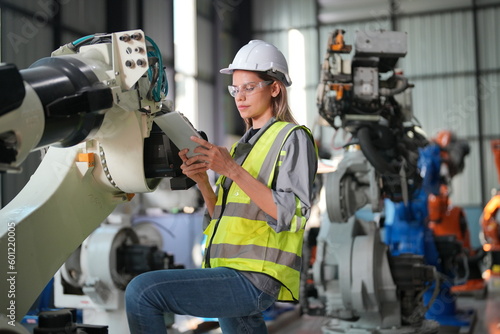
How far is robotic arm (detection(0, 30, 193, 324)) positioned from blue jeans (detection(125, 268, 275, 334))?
1.14 feet

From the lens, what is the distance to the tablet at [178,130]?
2283 mm

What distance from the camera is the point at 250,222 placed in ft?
7.30

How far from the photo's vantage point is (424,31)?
1564cm

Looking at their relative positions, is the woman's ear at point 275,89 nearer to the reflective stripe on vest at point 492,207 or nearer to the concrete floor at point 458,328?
the concrete floor at point 458,328

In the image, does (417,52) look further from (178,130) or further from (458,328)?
(178,130)

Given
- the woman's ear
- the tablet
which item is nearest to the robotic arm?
the tablet

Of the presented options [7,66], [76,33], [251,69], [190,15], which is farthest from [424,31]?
[7,66]

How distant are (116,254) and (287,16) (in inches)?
480

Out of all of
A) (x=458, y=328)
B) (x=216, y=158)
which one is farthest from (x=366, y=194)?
(x=216, y=158)

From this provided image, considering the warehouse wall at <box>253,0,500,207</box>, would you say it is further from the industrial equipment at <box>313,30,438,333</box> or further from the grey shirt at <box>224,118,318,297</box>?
the grey shirt at <box>224,118,318,297</box>

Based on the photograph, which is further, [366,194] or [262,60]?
[366,194]

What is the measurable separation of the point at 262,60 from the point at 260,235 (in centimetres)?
68

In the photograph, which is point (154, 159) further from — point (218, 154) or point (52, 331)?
point (52, 331)

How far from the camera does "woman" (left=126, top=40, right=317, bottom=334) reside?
208cm
